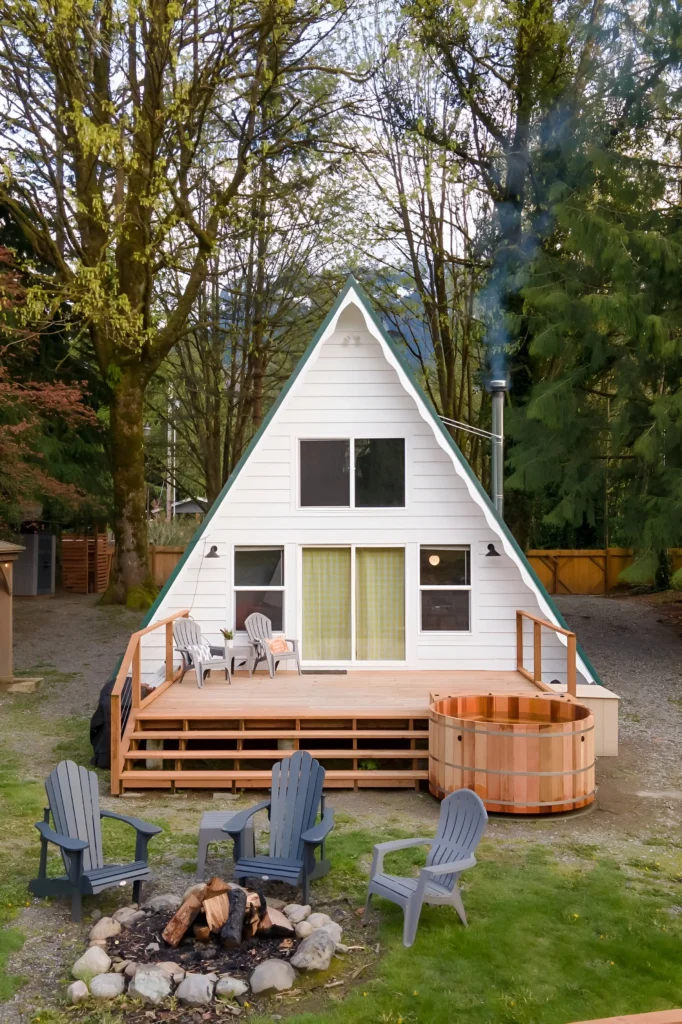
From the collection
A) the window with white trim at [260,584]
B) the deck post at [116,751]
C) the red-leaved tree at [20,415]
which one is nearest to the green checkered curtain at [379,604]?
the window with white trim at [260,584]

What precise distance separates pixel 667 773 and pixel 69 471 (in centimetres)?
1650

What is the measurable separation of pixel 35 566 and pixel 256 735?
65.8 ft

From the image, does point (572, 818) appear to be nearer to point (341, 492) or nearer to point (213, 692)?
point (213, 692)

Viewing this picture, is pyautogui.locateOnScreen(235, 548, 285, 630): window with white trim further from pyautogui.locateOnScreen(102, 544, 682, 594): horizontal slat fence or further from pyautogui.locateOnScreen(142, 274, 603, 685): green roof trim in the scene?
pyautogui.locateOnScreen(102, 544, 682, 594): horizontal slat fence

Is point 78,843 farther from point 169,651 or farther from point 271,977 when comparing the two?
point 169,651

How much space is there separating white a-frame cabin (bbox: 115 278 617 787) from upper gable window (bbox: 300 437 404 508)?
0.02m

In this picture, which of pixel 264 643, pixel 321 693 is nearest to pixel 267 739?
pixel 321 693

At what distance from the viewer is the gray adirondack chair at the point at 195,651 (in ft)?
35.3

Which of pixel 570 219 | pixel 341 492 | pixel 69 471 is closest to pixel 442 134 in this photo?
pixel 570 219

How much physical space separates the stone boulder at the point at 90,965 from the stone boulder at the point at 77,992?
72 millimetres

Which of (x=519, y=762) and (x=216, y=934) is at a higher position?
(x=519, y=762)

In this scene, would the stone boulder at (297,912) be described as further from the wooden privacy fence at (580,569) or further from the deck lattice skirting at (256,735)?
the wooden privacy fence at (580,569)

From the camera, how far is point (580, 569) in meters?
27.9

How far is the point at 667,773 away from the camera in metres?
9.45
